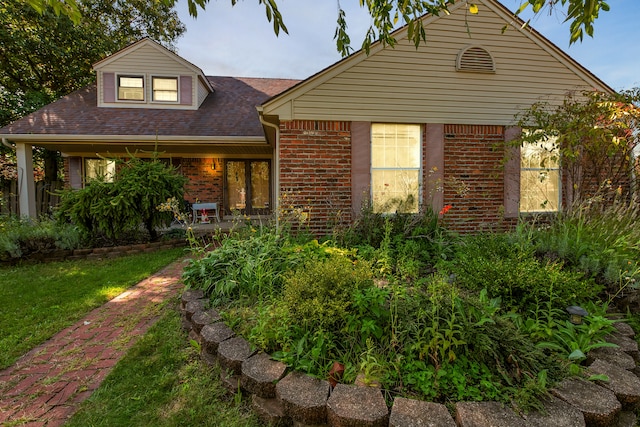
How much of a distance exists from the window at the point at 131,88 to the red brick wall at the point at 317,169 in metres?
7.73

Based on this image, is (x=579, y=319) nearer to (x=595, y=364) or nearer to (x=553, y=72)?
(x=595, y=364)

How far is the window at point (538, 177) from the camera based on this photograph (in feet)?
19.6

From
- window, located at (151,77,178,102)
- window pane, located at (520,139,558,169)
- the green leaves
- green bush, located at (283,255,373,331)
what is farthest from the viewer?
window, located at (151,77,178,102)

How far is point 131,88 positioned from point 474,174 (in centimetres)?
1079

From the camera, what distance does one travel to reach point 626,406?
5.63ft

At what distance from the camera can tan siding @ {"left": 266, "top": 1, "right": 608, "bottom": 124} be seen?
5.43m

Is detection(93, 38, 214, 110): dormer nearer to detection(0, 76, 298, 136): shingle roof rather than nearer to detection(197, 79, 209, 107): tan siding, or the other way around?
detection(197, 79, 209, 107): tan siding

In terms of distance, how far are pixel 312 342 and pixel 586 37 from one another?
427 centimetres

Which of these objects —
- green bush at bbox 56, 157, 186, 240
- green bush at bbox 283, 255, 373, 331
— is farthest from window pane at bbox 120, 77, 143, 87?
green bush at bbox 283, 255, 373, 331

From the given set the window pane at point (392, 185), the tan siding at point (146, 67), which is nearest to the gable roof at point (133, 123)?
the tan siding at point (146, 67)

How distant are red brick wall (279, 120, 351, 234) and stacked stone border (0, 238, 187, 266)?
10.8 ft

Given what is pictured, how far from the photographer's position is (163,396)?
80.9 inches

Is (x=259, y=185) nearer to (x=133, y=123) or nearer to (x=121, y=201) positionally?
(x=133, y=123)

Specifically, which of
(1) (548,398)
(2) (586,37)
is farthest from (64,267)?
(2) (586,37)
